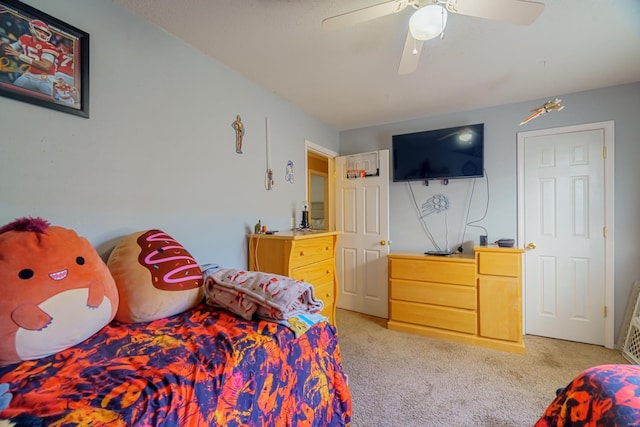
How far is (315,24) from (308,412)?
2037 mm

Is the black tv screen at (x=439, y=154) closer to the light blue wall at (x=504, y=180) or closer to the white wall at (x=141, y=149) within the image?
the light blue wall at (x=504, y=180)

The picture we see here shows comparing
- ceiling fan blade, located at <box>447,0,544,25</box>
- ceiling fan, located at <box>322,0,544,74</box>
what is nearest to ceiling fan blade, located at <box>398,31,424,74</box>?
ceiling fan, located at <box>322,0,544,74</box>

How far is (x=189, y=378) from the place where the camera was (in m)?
0.81

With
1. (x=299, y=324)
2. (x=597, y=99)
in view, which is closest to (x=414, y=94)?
(x=597, y=99)

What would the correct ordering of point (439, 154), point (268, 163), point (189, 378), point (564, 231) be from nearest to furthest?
point (189, 378) < point (268, 163) < point (564, 231) < point (439, 154)

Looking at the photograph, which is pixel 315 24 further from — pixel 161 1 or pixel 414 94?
pixel 414 94

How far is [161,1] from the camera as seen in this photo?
138 centimetres

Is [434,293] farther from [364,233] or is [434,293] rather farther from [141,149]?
[141,149]

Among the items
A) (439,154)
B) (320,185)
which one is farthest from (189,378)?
(320,185)

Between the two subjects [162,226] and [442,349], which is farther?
[442,349]

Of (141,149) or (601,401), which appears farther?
(141,149)

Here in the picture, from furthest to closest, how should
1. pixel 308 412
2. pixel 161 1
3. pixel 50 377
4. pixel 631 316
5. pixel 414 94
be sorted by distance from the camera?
1. pixel 414 94
2. pixel 631 316
3. pixel 161 1
4. pixel 308 412
5. pixel 50 377

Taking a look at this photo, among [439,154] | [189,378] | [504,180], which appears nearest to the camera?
[189,378]

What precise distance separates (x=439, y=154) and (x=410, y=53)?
1.77 metres
